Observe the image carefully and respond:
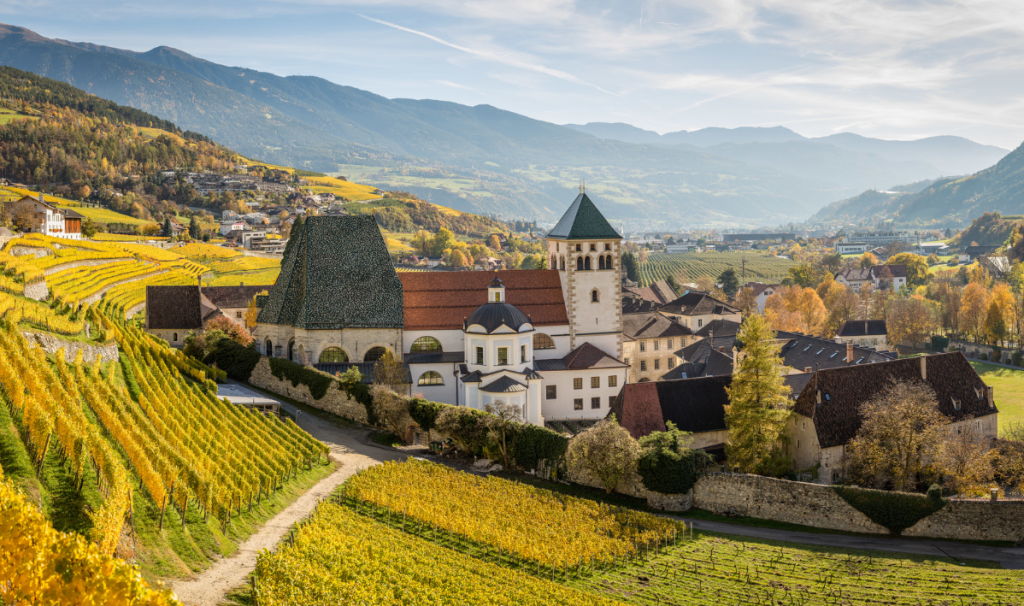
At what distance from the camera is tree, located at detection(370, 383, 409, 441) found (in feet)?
172

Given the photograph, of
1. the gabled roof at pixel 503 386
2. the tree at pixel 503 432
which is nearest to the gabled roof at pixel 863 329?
the gabled roof at pixel 503 386

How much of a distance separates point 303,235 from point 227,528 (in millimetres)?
37120

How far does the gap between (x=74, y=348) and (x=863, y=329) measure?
294 ft

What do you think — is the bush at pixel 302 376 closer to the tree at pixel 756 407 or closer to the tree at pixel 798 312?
the tree at pixel 756 407

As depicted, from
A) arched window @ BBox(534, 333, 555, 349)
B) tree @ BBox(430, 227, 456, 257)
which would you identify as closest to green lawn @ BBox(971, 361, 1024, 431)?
arched window @ BBox(534, 333, 555, 349)

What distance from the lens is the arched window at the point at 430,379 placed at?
5953 centimetres

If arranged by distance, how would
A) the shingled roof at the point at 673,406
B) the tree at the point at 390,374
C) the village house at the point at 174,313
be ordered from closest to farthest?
1. the shingled roof at the point at 673,406
2. the tree at the point at 390,374
3. the village house at the point at 174,313

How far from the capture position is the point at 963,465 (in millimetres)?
43719

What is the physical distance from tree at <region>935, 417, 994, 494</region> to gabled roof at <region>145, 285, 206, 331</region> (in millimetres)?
58922

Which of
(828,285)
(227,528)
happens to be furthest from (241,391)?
(828,285)

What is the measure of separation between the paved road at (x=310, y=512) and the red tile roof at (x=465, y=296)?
11.6 metres

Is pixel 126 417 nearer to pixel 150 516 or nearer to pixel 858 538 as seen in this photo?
pixel 150 516

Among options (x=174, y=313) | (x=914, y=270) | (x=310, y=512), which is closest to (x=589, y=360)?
(x=310, y=512)

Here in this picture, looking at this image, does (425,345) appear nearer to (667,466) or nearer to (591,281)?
(591,281)
